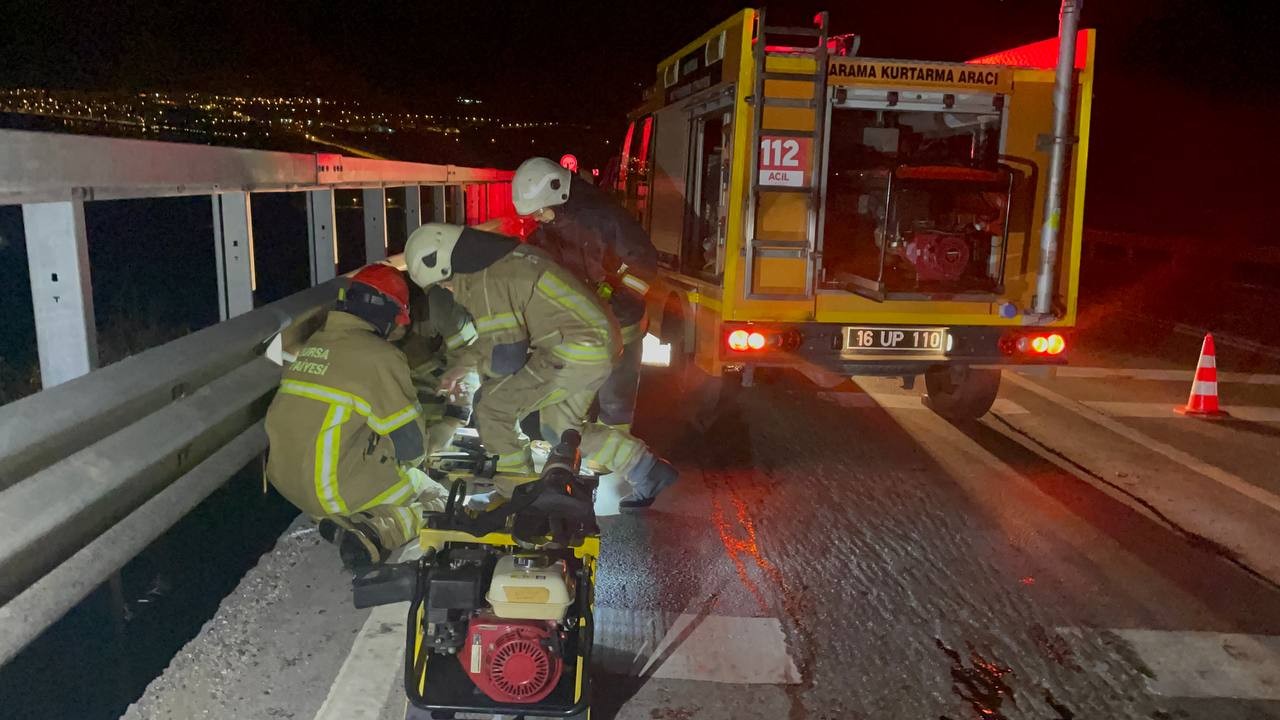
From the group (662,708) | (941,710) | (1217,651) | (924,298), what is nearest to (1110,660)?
(1217,651)

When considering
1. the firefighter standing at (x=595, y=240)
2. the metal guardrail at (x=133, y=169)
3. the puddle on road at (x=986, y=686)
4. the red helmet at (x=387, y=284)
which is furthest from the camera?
the firefighter standing at (x=595, y=240)

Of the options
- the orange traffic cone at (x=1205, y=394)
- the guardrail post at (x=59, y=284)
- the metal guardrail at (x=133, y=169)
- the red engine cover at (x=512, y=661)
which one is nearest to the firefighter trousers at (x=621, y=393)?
the metal guardrail at (x=133, y=169)

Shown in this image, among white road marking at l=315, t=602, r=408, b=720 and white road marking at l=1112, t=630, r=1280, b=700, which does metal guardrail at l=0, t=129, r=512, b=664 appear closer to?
white road marking at l=315, t=602, r=408, b=720

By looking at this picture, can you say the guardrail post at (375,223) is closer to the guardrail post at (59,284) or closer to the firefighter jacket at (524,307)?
the firefighter jacket at (524,307)

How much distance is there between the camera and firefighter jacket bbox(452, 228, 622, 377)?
14.7 feet

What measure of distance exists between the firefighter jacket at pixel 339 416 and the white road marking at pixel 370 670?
1.61ft

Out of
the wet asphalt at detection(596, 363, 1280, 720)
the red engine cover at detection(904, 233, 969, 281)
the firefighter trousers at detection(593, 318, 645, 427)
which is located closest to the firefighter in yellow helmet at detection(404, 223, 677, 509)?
the wet asphalt at detection(596, 363, 1280, 720)

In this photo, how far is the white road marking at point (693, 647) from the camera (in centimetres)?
375

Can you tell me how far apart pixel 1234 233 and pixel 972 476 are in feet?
87.9

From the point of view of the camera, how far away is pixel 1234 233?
93.7 feet

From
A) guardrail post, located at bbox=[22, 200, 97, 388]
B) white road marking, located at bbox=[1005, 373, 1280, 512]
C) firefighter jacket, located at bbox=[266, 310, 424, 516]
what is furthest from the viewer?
white road marking, located at bbox=[1005, 373, 1280, 512]

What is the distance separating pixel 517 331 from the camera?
4.54 m

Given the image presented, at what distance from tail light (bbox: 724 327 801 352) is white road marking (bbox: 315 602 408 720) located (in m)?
3.04

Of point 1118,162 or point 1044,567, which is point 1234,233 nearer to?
point 1118,162
